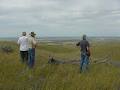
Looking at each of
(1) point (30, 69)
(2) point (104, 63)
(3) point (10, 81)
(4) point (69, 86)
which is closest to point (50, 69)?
(1) point (30, 69)

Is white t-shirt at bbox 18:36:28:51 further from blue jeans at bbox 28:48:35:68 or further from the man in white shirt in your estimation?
Answer: blue jeans at bbox 28:48:35:68

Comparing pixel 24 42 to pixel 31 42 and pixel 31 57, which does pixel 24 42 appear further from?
pixel 31 57

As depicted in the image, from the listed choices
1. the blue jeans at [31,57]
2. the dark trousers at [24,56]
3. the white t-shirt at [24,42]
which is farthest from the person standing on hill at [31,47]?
the dark trousers at [24,56]

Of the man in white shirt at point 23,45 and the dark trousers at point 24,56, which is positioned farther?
the dark trousers at point 24,56

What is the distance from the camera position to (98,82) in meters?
12.5

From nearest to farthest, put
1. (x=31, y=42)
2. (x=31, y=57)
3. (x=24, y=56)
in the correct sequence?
(x=31, y=42), (x=31, y=57), (x=24, y=56)

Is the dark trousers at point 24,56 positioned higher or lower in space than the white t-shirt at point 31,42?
lower

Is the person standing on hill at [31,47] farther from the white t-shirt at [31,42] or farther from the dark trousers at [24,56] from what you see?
the dark trousers at [24,56]

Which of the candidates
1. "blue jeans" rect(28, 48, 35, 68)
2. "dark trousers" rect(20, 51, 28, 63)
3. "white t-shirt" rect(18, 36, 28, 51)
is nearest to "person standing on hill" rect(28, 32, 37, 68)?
"blue jeans" rect(28, 48, 35, 68)

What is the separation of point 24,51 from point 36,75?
2.57 meters

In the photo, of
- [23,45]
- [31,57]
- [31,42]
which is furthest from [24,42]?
[31,57]

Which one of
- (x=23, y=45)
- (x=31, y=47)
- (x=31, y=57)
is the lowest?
(x=31, y=57)

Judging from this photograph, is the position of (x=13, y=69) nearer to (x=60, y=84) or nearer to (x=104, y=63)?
(x=60, y=84)

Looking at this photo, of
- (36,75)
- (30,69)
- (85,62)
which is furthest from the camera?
(85,62)
